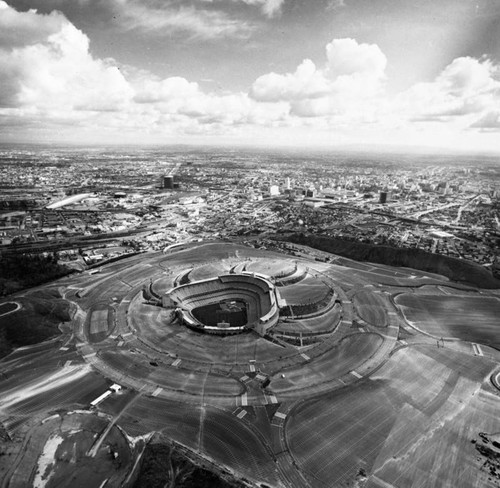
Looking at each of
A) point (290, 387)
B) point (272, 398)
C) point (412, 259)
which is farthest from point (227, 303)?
point (412, 259)

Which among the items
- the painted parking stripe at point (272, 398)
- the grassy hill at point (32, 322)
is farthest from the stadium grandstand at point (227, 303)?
the grassy hill at point (32, 322)

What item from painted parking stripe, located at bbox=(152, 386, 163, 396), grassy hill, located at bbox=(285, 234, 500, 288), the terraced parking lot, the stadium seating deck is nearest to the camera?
the terraced parking lot

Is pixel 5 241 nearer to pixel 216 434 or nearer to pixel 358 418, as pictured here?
pixel 216 434

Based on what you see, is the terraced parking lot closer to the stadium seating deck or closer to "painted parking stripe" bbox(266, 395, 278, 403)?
"painted parking stripe" bbox(266, 395, 278, 403)

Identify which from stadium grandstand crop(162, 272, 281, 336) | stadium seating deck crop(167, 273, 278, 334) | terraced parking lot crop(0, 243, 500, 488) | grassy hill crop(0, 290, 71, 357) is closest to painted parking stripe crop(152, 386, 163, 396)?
terraced parking lot crop(0, 243, 500, 488)

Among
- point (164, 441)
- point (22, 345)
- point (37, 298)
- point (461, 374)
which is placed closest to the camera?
point (164, 441)

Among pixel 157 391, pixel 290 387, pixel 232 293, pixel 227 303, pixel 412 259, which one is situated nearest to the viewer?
pixel 157 391

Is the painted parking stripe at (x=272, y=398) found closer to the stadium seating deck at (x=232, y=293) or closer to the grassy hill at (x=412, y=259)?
the stadium seating deck at (x=232, y=293)

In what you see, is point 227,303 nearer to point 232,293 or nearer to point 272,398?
point 232,293

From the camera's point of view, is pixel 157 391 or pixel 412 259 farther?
pixel 412 259

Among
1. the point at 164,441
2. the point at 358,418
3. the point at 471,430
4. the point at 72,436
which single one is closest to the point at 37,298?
the point at 72,436

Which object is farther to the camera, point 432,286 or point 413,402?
point 432,286
